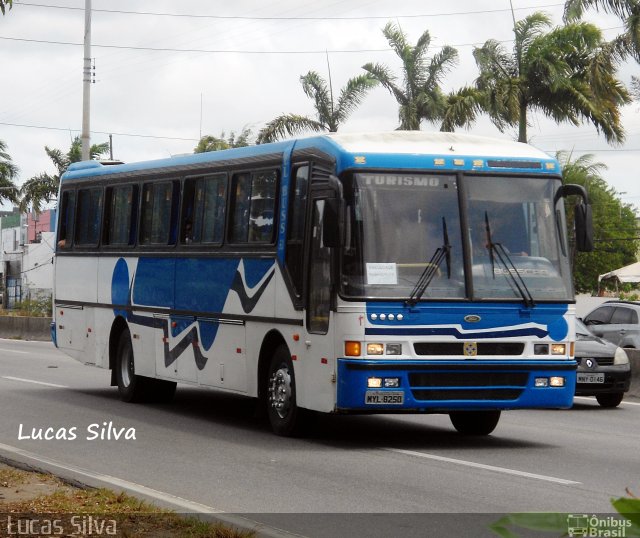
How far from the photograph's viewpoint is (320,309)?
40.5 ft

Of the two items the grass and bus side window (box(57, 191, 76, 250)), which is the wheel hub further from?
bus side window (box(57, 191, 76, 250))

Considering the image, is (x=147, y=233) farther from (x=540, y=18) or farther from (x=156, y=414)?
(x=540, y=18)

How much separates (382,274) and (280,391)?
6.59ft

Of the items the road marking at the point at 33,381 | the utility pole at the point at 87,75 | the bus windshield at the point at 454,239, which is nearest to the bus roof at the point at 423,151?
the bus windshield at the point at 454,239

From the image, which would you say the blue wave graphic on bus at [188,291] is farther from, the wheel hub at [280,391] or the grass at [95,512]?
the grass at [95,512]

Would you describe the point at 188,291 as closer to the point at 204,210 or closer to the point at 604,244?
the point at 204,210

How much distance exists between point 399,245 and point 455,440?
2498 mm

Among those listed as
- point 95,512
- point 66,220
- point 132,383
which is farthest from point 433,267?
point 66,220

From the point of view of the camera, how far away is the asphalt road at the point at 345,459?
342 inches

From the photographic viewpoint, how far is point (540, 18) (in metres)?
36.0

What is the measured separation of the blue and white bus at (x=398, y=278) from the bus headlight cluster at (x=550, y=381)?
1cm

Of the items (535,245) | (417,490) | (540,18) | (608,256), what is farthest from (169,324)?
(608,256)

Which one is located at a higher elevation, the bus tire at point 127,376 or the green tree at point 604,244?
the green tree at point 604,244

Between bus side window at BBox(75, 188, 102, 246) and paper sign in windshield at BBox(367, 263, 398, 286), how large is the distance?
7.85m
